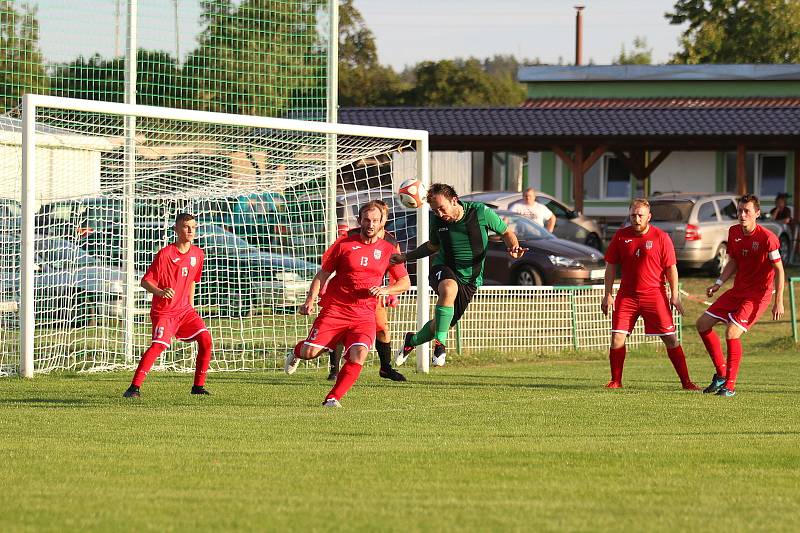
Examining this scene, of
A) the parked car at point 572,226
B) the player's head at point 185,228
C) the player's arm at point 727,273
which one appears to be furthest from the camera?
the parked car at point 572,226

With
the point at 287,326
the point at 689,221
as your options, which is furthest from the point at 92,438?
the point at 689,221

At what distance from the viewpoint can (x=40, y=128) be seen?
601 inches

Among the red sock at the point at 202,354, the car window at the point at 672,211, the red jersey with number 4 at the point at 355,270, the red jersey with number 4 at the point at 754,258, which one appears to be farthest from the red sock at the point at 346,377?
the car window at the point at 672,211

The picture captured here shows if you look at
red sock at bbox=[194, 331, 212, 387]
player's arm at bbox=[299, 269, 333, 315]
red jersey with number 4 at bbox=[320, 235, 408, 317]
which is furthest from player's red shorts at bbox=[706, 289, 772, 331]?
red sock at bbox=[194, 331, 212, 387]

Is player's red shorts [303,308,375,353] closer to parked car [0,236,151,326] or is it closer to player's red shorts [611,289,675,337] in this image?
player's red shorts [611,289,675,337]

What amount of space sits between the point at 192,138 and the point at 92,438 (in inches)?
265

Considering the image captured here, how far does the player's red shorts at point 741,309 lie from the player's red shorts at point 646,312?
0.46 metres

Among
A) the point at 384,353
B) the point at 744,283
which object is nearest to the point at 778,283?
the point at 744,283

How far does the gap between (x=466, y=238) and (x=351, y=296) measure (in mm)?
2152

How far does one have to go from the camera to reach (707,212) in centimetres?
2934

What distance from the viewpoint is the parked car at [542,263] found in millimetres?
24297

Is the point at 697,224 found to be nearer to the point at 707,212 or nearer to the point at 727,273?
the point at 707,212

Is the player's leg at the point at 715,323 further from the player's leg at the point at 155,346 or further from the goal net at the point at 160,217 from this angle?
the player's leg at the point at 155,346

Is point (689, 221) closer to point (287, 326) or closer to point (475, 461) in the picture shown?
point (287, 326)
